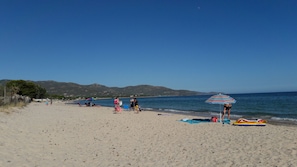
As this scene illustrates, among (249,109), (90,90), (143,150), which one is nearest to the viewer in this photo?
(143,150)

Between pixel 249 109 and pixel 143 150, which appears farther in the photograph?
pixel 249 109

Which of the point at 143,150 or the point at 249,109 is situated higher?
the point at 143,150

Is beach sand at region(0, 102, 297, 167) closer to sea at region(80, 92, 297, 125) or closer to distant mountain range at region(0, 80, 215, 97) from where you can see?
sea at region(80, 92, 297, 125)

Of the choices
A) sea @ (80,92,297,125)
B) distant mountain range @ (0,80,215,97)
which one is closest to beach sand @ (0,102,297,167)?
sea @ (80,92,297,125)

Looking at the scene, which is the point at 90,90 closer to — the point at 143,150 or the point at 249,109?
the point at 249,109

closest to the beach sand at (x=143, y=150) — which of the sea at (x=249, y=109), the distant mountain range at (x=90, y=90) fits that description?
the sea at (x=249, y=109)

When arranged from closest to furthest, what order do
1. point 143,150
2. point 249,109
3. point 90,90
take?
point 143,150 → point 249,109 → point 90,90

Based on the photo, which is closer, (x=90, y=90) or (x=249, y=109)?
(x=249, y=109)

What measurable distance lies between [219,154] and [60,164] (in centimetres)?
432

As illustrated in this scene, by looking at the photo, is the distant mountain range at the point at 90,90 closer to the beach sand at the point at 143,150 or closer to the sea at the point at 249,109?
the sea at the point at 249,109

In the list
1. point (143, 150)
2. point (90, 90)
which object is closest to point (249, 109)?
point (143, 150)

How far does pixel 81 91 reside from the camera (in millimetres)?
168750

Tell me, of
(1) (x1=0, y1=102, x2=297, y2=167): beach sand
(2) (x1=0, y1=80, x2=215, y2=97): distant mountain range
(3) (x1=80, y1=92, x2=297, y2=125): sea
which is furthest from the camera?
(2) (x1=0, y1=80, x2=215, y2=97): distant mountain range

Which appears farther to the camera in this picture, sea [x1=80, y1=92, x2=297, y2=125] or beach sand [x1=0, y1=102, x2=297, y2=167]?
sea [x1=80, y1=92, x2=297, y2=125]
